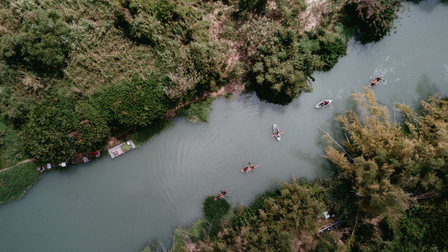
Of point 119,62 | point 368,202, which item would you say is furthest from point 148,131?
point 368,202

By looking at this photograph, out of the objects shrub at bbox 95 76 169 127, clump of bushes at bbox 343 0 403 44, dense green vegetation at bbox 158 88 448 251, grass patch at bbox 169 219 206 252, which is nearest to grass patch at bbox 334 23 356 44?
clump of bushes at bbox 343 0 403 44

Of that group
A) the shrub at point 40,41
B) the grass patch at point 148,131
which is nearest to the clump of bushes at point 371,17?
the grass patch at point 148,131

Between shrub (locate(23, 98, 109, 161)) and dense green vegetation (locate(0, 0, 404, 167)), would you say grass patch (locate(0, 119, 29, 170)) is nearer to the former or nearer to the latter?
dense green vegetation (locate(0, 0, 404, 167))

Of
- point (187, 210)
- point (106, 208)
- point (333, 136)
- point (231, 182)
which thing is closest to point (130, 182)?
point (106, 208)

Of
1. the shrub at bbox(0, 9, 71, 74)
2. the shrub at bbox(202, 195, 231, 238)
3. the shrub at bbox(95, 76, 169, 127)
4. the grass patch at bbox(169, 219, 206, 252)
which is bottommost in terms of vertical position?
the grass patch at bbox(169, 219, 206, 252)

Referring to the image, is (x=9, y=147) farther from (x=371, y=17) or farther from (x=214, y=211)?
(x=371, y=17)

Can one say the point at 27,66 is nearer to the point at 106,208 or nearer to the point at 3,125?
the point at 3,125
